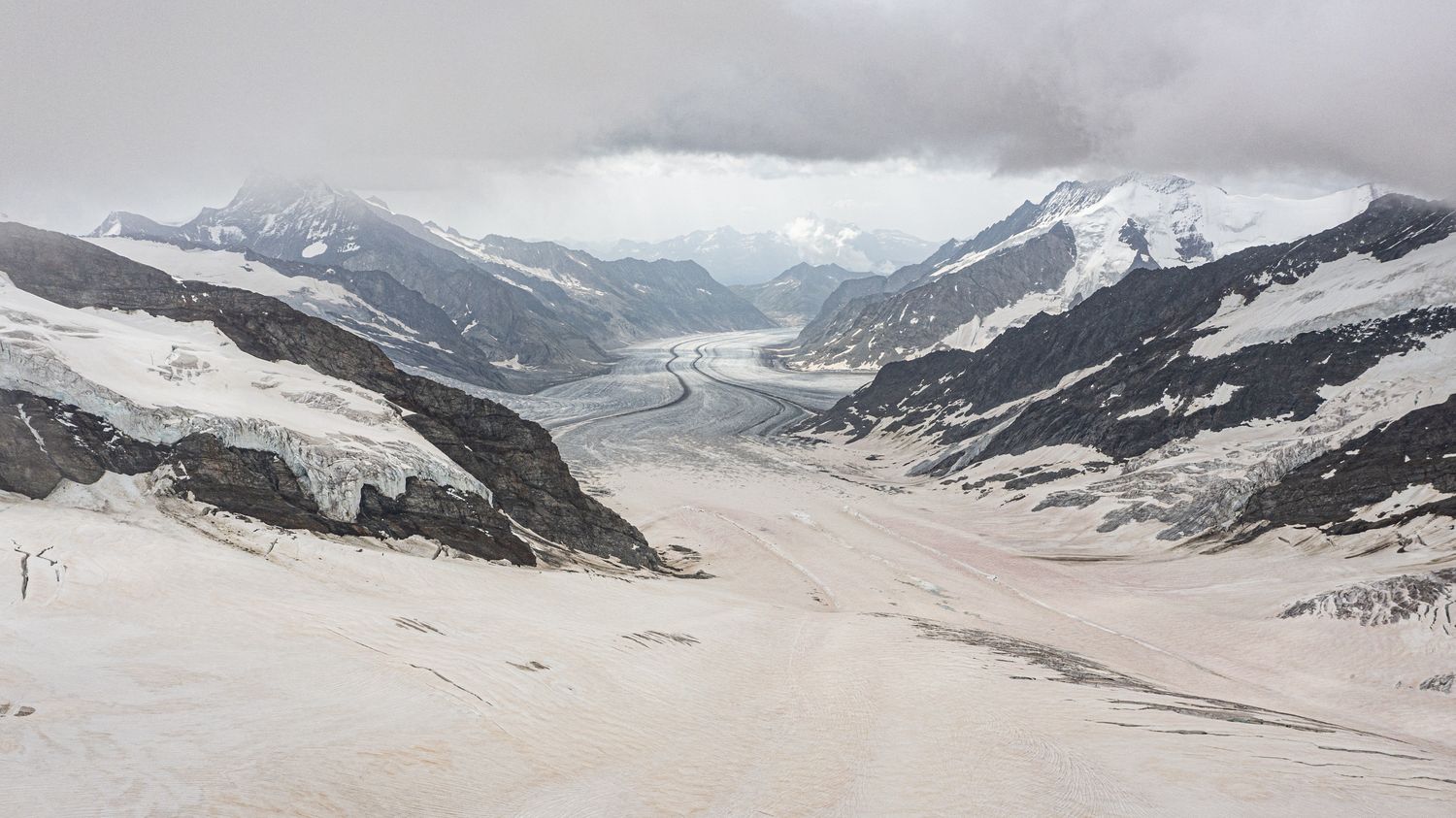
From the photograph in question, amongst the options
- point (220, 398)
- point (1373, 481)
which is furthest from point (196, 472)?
point (1373, 481)

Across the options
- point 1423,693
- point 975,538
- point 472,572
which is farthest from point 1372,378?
point 472,572

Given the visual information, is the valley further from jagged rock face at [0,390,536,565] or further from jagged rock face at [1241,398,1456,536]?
jagged rock face at [1241,398,1456,536]

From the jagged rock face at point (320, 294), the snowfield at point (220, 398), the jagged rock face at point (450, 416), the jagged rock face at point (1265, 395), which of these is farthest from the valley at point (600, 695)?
the jagged rock face at point (320, 294)

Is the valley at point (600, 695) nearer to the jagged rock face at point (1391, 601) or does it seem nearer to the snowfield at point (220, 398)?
the jagged rock face at point (1391, 601)

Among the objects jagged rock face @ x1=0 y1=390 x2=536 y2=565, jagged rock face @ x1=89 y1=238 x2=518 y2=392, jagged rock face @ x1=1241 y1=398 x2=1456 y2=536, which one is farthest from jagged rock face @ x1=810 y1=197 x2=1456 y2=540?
jagged rock face @ x1=89 y1=238 x2=518 y2=392

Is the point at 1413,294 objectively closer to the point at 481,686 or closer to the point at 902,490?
the point at 902,490

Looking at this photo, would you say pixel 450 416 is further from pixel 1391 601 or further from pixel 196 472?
pixel 1391 601

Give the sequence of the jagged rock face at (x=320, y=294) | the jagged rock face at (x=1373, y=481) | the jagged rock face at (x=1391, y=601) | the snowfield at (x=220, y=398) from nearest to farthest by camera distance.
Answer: the snowfield at (x=220, y=398) → the jagged rock face at (x=1391, y=601) → the jagged rock face at (x=1373, y=481) → the jagged rock face at (x=320, y=294)

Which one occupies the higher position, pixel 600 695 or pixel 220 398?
pixel 220 398
